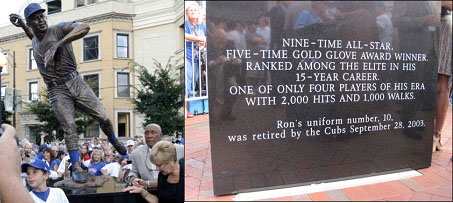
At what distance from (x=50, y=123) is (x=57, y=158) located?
0.11 m

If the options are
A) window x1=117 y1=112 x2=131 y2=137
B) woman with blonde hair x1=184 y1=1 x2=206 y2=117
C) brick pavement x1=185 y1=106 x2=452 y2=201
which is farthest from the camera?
brick pavement x1=185 y1=106 x2=452 y2=201

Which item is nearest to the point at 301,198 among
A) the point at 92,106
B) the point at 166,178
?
the point at 166,178

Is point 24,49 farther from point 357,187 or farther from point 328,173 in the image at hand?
point 357,187

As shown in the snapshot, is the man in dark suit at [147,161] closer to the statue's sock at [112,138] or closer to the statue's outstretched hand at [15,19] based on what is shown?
the statue's sock at [112,138]

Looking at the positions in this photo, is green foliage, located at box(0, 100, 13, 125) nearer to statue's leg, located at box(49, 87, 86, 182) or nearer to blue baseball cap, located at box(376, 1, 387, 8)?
statue's leg, located at box(49, 87, 86, 182)

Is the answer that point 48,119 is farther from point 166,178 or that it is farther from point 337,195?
point 337,195

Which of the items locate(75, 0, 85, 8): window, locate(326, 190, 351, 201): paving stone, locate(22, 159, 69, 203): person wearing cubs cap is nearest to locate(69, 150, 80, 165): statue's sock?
locate(22, 159, 69, 203): person wearing cubs cap

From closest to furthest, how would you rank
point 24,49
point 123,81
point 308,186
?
point 24,49, point 123,81, point 308,186

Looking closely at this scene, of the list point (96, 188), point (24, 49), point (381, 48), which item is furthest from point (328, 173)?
point (24, 49)

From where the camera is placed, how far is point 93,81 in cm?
103

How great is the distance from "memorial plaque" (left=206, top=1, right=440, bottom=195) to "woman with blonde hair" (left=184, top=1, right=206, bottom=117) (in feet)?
0.13

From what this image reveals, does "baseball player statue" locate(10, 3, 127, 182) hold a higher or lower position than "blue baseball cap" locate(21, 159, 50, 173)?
higher

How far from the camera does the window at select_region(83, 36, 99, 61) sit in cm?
100

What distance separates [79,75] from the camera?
1.00 meters
